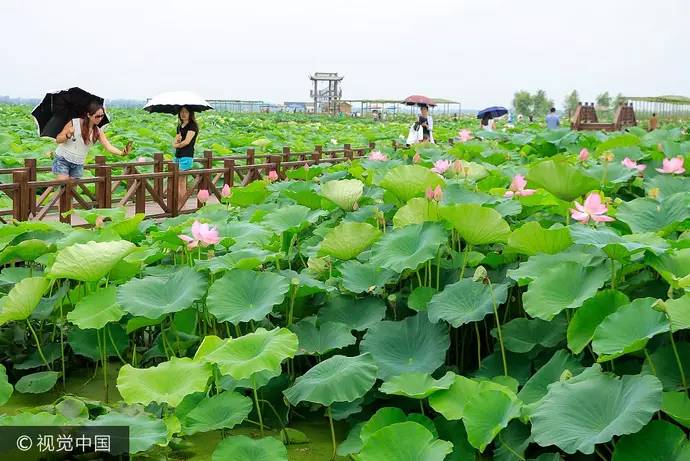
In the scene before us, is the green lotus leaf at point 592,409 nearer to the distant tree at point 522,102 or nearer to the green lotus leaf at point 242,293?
the green lotus leaf at point 242,293

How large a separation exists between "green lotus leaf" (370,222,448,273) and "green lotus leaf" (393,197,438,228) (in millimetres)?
122

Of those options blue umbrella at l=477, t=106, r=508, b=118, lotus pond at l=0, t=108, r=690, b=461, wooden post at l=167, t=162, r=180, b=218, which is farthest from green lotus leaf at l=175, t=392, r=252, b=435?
blue umbrella at l=477, t=106, r=508, b=118

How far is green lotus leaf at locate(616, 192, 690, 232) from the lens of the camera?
246 cm

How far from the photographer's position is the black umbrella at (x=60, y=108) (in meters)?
6.16

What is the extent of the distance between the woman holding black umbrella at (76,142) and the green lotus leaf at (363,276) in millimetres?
3909

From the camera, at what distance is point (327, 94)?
48781 mm

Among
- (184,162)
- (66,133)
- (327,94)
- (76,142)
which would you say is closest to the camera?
(66,133)

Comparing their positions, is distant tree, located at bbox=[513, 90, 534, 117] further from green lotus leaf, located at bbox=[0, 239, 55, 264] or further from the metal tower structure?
green lotus leaf, located at bbox=[0, 239, 55, 264]

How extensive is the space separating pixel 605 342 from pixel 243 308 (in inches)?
40.7

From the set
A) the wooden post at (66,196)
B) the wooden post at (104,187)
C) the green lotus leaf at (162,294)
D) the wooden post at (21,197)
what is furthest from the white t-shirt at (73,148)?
the green lotus leaf at (162,294)

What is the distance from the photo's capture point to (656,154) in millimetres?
4027

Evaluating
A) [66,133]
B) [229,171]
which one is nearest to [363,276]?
[66,133]

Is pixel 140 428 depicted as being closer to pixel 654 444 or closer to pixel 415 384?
pixel 415 384

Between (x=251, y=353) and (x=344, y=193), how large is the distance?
1219mm
